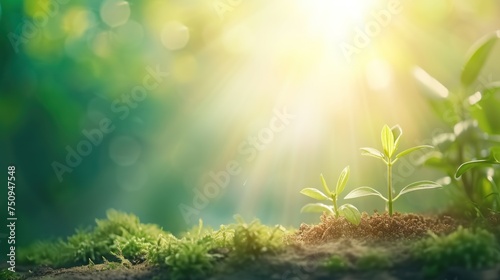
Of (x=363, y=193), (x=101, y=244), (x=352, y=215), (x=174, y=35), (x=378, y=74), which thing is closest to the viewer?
(x=352, y=215)

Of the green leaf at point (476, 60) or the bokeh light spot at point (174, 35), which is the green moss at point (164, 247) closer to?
A: the green leaf at point (476, 60)

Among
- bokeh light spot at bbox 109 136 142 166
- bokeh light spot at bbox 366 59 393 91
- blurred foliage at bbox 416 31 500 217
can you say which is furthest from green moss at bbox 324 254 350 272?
bokeh light spot at bbox 109 136 142 166

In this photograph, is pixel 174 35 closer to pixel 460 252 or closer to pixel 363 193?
pixel 363 193

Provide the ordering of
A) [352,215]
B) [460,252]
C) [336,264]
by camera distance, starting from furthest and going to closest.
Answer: [352,215] → [336,264] → [460,252]

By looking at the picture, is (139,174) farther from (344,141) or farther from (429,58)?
(429,58)

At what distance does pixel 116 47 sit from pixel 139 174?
144cm

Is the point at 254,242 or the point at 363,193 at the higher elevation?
the point at 363,193

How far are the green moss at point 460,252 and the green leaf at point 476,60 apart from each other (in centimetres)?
130

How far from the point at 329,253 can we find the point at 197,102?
3.50 m

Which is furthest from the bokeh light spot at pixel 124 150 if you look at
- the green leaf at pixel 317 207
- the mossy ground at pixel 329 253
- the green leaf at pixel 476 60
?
the green leaf at pixel 476 60

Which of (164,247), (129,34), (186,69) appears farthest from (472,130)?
(129,34)

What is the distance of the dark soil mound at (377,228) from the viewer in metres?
3.18

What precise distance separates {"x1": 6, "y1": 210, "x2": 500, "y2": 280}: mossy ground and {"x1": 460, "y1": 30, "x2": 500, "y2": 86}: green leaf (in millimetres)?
937

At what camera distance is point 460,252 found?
2.53 metres
